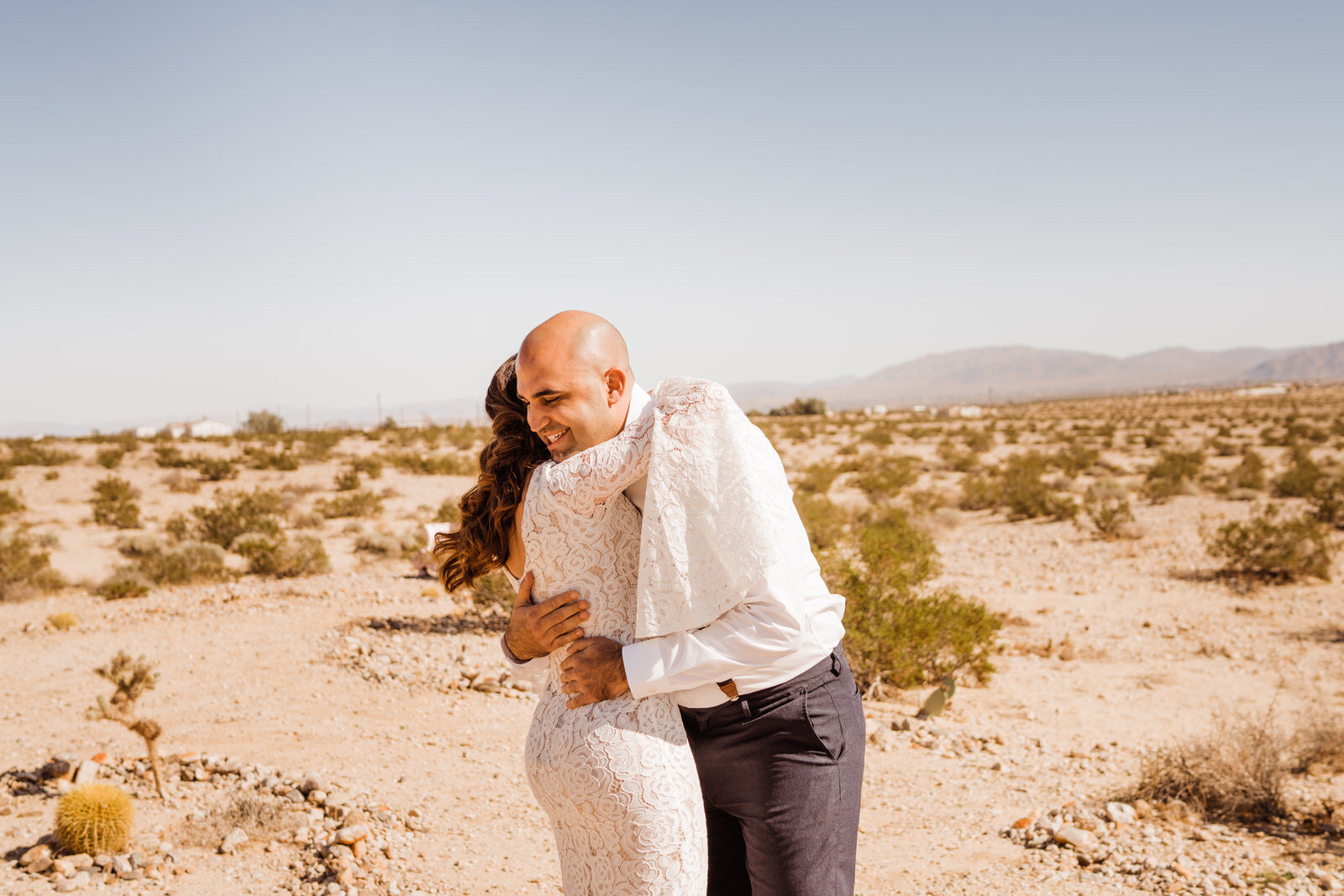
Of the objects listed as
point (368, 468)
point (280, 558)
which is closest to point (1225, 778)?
point (280, 558)

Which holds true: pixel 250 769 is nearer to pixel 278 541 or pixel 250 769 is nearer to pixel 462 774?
pixel 462 774

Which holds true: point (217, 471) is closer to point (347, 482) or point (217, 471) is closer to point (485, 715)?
point (347, 482)

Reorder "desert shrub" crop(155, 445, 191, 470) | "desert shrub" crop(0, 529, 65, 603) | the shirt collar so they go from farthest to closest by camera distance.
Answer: "desert shrub" crop(155, 445, 191, 470) → "desert shrub" crop(0, 529, 65, 603) → the shirt collar

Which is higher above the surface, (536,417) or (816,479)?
(536,417)

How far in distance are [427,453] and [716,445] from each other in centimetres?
2811

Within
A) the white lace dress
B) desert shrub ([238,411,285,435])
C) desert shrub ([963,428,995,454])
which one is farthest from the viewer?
desert shrub ([238,411,285,435])

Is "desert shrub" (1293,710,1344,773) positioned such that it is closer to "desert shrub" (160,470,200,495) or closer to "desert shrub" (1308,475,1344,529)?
"desert shrub" (1308,475,1344,529)

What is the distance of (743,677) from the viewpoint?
1742 mm

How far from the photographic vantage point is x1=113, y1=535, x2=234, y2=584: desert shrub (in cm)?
1073

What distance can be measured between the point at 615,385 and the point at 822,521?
1014 centimetres

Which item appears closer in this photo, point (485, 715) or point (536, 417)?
point (536, 417)

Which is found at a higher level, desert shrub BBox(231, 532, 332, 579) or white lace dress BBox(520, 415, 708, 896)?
white lace dress BBox(520, 415, 708, 896)

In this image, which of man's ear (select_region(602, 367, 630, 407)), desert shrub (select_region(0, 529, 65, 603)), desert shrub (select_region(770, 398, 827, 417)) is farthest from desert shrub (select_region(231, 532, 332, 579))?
desert shrub (select_region(770, 398, 827, 417))

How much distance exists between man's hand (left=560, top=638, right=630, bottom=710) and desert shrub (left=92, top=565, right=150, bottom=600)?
10439 mm
